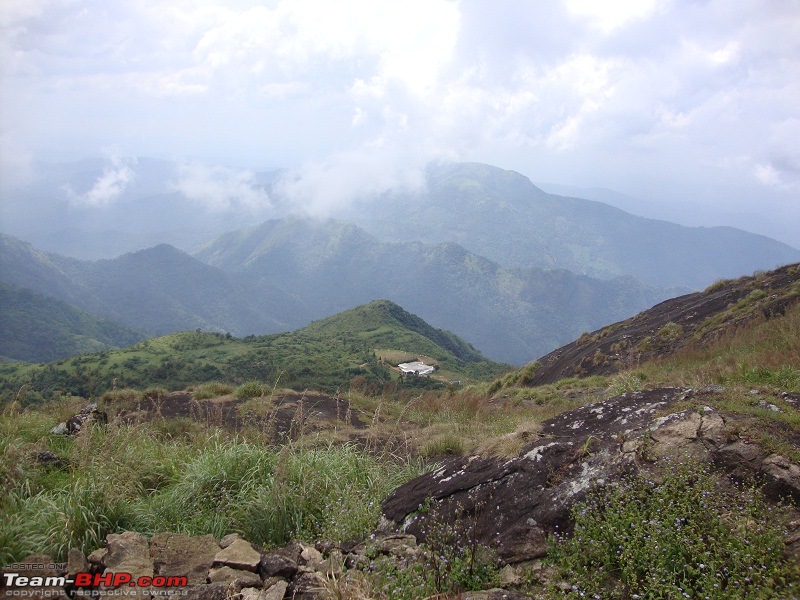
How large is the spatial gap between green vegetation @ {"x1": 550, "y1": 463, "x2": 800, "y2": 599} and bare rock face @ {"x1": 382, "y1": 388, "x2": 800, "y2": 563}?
0.77 feet

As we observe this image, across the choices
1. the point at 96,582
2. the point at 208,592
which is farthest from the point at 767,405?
the point at 96,582

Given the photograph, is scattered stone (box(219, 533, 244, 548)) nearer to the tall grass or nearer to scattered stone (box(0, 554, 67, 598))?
scattered stone (box(0, 554, 67, 598))

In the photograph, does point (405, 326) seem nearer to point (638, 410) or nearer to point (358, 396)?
point (358, 396)

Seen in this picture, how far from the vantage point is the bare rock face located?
3654 millimetres

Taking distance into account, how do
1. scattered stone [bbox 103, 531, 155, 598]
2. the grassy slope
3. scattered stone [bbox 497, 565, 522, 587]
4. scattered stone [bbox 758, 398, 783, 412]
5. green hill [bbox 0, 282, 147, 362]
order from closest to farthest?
scattered stone [bbox 497, 565, 522, 587] < scattered stone [bbox 103, 531, 155, 598] < the grassy slope < scattered stone [bbox 758, 398, 783, 412] < green hill [bbox 0, 282, 147, 362]

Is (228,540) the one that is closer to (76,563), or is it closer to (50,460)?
(76,563)

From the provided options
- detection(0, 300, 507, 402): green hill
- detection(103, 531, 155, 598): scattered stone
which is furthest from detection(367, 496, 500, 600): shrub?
detection(0, 300, 507, 402): green hill

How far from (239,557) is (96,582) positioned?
3.16ft

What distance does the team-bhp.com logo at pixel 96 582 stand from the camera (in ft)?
9.50

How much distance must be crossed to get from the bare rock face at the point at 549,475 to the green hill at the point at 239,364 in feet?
101

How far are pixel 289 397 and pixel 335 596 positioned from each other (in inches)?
433

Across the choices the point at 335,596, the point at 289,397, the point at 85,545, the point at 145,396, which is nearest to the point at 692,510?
the point at 335,596

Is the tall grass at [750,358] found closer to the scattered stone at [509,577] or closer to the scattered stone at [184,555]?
the scattered stone at [509,577]

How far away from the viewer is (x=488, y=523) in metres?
3.95
